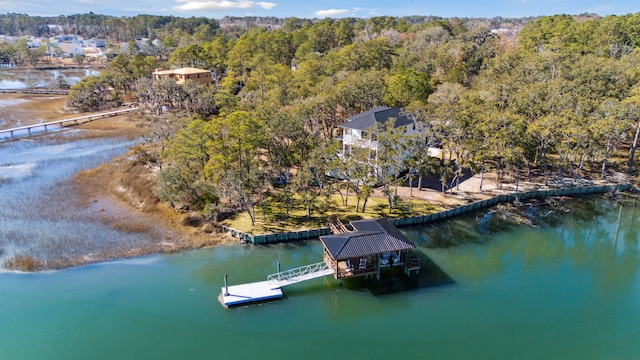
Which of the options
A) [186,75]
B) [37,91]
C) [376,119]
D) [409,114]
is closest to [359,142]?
[376,119]

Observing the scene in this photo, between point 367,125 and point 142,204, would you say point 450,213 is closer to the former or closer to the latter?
point 367,125

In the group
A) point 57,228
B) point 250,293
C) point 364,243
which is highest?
point 364,243

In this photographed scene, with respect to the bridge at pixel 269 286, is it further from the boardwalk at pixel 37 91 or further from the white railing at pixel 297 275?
the boardwalk at pixel 37 91

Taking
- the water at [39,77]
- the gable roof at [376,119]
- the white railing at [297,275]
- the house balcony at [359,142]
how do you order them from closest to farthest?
the white railing at [297,275], the house balcony at [359,142], the gable roof at [376,119], the water at [39,77]

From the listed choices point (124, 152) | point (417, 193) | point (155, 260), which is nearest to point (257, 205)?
point (155, 260)

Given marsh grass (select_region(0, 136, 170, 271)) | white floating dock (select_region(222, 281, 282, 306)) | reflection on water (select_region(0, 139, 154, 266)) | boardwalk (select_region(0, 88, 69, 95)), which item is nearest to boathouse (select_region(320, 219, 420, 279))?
white floating dock (select_region(222, 281, 282, 306))

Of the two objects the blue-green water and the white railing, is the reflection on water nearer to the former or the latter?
the blue-green water

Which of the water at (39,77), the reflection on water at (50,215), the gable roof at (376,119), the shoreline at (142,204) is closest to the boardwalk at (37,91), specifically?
the water at (39,77)
